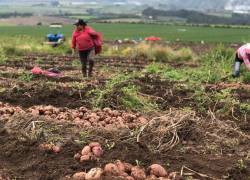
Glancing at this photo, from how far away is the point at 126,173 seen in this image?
581 cm

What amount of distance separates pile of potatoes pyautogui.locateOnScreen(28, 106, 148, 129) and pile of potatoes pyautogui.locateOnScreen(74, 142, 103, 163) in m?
1.15

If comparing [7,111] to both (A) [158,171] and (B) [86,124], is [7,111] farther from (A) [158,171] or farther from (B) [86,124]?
(A) [158,171]

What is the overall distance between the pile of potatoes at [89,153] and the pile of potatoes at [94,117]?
1147 mm

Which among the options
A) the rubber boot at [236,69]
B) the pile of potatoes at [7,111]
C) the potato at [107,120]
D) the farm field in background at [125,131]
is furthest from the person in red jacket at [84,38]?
the potato at [107,120]

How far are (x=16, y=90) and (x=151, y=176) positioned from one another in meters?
5.42

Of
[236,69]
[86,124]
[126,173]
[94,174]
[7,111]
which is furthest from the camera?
[236,69]

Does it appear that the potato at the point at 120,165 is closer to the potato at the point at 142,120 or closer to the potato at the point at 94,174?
the potato at the point at 94,174

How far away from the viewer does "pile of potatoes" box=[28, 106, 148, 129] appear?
25.8ft

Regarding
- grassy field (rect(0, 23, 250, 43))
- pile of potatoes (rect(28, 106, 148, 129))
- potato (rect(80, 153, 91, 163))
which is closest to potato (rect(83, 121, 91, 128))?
pile of potatoes (rect(28, 106, 148, 129))

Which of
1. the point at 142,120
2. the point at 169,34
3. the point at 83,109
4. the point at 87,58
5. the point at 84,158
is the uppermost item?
the point at 84,158

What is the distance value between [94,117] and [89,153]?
74.8 inches

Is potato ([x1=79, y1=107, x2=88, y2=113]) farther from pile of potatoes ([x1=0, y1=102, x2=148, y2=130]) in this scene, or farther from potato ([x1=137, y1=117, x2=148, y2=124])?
potato ([x1=137, y1=117, x2=148, y2=124])

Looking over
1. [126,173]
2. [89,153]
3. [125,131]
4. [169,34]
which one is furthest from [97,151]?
[169,34]

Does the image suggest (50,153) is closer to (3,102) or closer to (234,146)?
(234,146)
